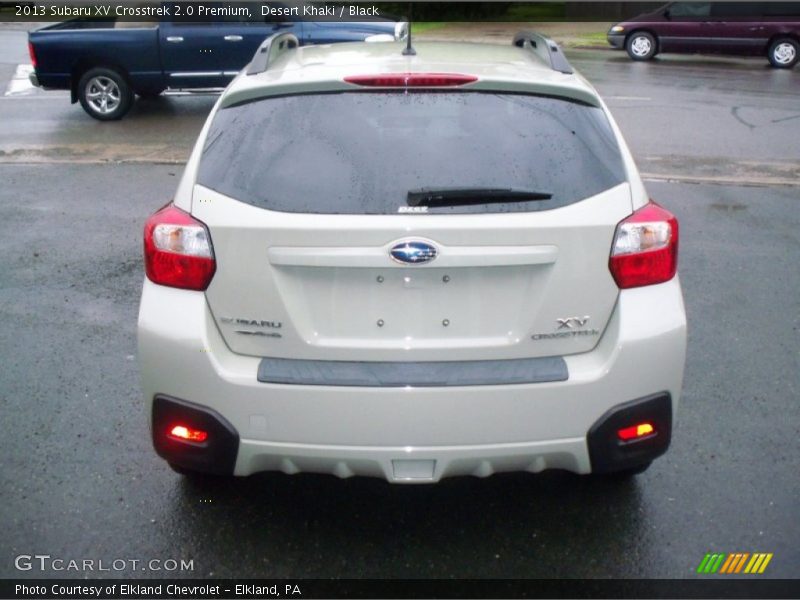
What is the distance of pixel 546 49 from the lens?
387 cm

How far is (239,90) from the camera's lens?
3357mm

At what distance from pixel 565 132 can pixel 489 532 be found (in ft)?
5.01

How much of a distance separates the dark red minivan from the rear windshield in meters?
18.3

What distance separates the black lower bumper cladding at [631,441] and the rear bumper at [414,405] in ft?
0.05

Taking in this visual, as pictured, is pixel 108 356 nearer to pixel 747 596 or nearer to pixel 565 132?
pixel 565 132

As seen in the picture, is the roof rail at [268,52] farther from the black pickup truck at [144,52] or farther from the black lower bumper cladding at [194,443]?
the black pickup truck at [144,52]

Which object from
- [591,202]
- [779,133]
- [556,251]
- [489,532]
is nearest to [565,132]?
[591,202]

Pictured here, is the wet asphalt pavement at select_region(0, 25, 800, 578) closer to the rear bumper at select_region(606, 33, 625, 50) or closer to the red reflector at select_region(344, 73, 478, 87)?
the red reflector at select_region(344, 73, 478, 87)

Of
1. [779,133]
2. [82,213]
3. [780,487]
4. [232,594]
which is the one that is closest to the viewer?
[232,594]

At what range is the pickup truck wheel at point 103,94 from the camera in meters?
12.4

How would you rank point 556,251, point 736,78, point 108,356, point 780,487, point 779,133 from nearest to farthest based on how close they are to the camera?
point 556,251 → point 780,487 → point 108,356 → point 779,133 → point 736,78

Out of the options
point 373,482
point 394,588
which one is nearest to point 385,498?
point 373,482

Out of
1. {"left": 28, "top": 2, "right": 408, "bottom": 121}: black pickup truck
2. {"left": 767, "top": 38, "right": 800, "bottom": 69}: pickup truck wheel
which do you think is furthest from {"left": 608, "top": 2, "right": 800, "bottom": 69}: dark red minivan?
{"left": 28, "top": 2, "right": 408, "bottom": 121}: black pickup truck

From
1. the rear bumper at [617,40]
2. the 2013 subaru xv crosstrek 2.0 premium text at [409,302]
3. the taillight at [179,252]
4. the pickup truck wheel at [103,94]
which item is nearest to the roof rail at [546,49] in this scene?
the 2013 subaru xv crosstrek 2.0 premium text at [409,302]
